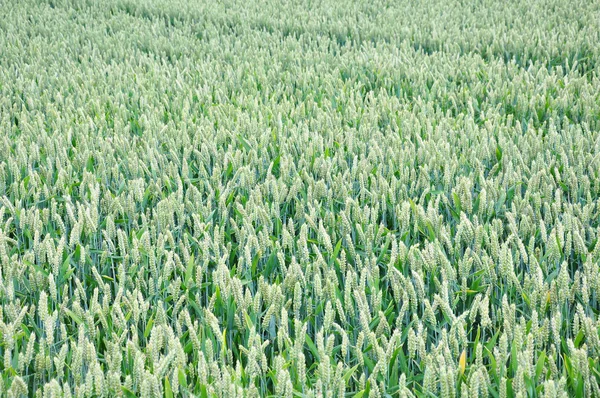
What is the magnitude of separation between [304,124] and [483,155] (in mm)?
1013

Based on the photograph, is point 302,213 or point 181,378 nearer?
point 181,378

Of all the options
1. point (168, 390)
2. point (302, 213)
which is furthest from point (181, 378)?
point (302, 213)

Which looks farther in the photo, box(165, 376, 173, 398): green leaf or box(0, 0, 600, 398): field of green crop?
box(0, 0, 600, 398): field of green crop

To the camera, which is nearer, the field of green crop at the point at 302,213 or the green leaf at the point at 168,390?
the green leaf at the point at 168,390

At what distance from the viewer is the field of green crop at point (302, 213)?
1650mm

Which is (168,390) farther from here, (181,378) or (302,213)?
(302,213)

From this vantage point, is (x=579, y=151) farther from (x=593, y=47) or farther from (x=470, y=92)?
(x=593, y=47)

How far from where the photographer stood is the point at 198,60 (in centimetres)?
533

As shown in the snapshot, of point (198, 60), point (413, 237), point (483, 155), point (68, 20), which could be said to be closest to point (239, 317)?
point (413, 237)

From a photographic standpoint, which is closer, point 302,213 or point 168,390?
point 168,390

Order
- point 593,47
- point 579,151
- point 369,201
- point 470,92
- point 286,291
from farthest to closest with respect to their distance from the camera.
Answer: point 593,47
point 470,92
point 579,151
point 369,201
point 286,291

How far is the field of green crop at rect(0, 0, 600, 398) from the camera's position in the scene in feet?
5.41

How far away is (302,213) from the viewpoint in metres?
2.61

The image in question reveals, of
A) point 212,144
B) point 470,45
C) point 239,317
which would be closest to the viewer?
point 239,317
